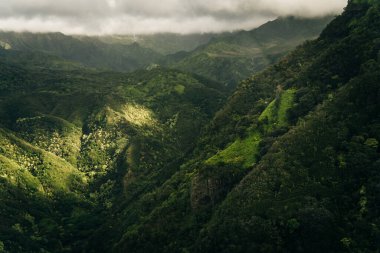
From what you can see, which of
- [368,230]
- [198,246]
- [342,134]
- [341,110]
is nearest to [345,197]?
[368,230]

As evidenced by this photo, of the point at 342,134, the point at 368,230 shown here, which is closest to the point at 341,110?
the point at 342,134

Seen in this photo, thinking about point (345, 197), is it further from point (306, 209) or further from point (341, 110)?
point (341, 110)

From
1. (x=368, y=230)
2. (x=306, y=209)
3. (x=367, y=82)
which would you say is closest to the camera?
(x=368, y=230)

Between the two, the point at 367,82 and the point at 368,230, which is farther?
the point at 367,82

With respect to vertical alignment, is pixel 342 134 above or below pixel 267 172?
above

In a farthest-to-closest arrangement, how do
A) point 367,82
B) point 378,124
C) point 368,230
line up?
point 367,82
point 378,124
point 368,230

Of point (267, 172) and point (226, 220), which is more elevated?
point (267, 172)

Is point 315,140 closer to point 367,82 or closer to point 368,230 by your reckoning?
point 367,82

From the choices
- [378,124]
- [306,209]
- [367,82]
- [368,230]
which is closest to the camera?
[368,230]

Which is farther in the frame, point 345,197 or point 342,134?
point 342,134

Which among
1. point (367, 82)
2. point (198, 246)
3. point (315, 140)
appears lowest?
point (198, 246)
